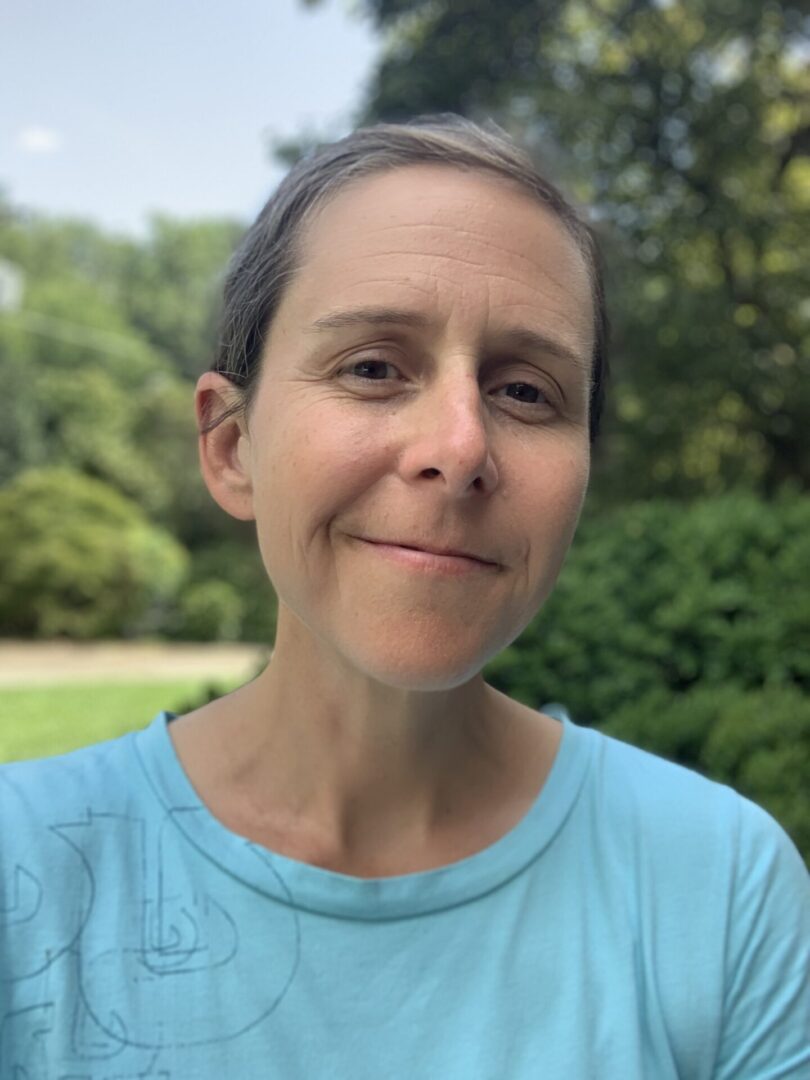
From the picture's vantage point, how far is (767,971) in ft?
3.74

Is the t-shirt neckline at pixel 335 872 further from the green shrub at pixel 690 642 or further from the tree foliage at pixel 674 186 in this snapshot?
the tree foliage at pixel 674 186

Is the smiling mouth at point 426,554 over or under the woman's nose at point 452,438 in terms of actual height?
under

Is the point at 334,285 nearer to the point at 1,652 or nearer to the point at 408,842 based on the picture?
the point at 408,842

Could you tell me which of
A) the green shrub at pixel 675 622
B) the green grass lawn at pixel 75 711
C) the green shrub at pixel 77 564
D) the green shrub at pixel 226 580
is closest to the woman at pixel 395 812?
the green shrub at pixel 675 622

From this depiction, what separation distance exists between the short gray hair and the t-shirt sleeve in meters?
0.60

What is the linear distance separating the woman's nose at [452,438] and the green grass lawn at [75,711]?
6.40 m

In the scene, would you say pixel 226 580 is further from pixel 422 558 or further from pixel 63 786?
pixel 422 558

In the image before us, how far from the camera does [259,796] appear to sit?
4.07 feet

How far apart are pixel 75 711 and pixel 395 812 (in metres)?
8.68

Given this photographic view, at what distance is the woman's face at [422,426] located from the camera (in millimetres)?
1042

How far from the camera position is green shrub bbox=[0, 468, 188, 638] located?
1500 cm

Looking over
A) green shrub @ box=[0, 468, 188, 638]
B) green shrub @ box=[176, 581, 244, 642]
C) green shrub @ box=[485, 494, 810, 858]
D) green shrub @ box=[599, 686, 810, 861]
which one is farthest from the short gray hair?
green shrub @ box=[176, 581, 244, 642]

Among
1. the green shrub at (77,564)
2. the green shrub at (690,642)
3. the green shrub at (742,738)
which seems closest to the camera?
the green shrub at (742,738)

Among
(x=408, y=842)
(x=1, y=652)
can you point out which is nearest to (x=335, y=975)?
(x=408, y=842)
